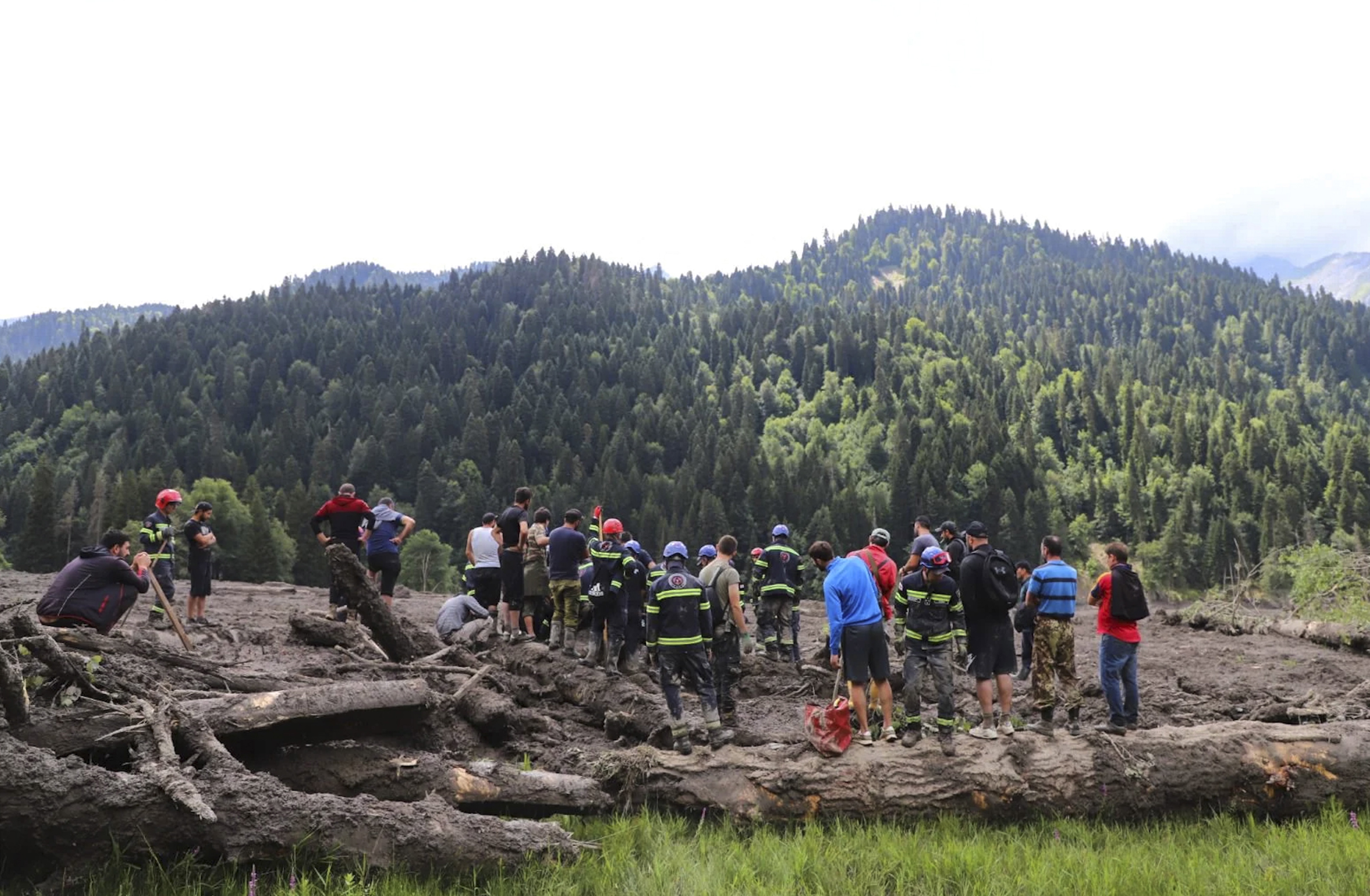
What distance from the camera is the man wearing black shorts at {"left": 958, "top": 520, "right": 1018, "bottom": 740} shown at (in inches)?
365

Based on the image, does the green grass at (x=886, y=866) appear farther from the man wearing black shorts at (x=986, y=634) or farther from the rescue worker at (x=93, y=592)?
the rescue worker at (x=93, y=592)

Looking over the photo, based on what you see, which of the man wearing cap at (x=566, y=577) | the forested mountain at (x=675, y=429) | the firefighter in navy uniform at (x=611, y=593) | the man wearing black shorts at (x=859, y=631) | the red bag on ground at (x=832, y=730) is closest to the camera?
the red bag on ground at (x=832, y=730)

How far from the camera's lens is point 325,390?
150 m

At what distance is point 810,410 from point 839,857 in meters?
148

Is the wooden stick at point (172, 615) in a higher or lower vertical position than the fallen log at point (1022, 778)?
higher

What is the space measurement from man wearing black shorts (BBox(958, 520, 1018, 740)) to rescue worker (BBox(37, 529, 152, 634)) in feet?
29.2

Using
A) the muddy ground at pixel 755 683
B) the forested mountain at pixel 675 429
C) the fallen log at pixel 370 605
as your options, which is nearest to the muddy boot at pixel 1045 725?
the muddy ground at pixel 755 683

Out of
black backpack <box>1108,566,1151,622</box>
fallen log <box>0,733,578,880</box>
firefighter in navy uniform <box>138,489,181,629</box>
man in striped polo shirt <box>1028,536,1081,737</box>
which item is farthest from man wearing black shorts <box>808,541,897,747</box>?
firefighter in navy uniform <box>138,489,181,629</box>

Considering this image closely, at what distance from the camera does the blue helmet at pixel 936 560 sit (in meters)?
8.75

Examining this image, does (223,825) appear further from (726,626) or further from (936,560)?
(936,560)

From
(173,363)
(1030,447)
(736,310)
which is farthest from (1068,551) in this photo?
(173,363)

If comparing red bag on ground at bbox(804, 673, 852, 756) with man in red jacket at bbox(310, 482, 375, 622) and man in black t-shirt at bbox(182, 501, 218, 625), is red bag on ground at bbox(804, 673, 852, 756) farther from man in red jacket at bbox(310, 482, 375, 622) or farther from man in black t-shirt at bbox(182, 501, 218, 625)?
man in black t-shirt at bbox(182, 501, 218, 625)

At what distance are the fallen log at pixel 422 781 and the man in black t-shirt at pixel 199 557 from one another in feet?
24.6

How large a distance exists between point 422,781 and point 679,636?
11.1 ft
